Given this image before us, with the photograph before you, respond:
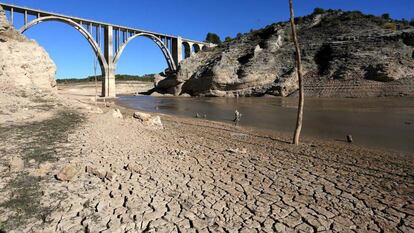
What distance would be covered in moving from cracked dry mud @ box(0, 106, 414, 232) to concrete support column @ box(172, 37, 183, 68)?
80.3 m

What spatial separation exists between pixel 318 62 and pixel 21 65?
44.3 meters

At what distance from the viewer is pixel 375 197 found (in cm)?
626

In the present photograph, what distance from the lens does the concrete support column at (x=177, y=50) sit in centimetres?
8858

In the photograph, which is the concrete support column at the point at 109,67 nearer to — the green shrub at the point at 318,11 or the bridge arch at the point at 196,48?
the bridge arch at the point at 196,48

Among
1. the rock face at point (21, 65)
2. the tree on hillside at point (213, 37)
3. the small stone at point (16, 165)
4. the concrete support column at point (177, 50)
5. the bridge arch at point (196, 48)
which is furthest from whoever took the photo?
the tree on hillside at point (213, 37)

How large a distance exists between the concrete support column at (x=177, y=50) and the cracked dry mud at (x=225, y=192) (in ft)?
263

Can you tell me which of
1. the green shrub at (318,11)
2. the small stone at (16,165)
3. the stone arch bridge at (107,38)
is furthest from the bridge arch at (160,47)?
the small stone at (16,165)

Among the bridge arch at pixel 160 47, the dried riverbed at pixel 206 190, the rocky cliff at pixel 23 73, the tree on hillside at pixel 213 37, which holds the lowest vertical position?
the dried riverbed at pixel 206 190

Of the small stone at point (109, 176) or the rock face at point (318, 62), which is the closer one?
the small stone at point (109, 176)

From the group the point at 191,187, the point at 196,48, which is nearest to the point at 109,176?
the point at 191,187

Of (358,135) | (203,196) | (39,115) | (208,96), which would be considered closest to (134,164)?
(203,196)

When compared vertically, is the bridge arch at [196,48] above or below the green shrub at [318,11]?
below

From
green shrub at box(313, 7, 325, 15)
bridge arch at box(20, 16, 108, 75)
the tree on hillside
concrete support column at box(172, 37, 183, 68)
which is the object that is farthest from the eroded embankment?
the tree on hillside

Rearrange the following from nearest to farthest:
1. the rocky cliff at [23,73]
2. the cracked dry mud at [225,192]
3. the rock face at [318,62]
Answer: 1. the cracked dry mud at [225,192]
2. the rocky cliff at [23,73]
3. the rock face at [318,62]
